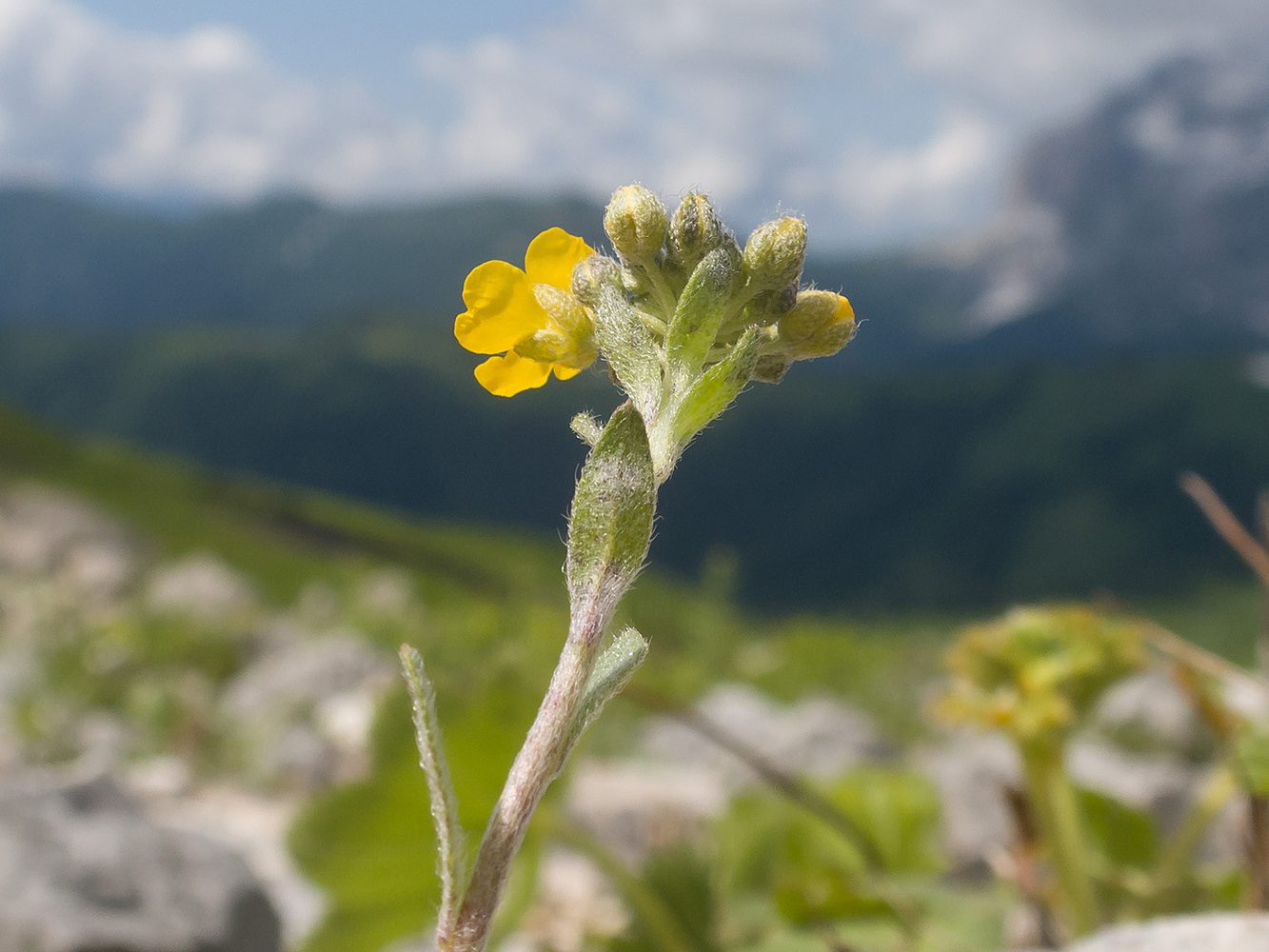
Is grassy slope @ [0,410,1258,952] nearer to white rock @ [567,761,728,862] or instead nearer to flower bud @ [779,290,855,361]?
flower bud @ [779,290,855,361]

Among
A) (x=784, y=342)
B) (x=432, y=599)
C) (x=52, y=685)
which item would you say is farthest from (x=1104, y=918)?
(x=432, y=599)

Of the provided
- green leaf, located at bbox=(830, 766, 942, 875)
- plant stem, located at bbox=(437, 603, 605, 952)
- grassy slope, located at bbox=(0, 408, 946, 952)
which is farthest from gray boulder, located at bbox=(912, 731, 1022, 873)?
plant stem, located at bbox=(437, 603, 605, 952)

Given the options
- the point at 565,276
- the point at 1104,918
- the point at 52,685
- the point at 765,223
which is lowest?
the point at 1104,918

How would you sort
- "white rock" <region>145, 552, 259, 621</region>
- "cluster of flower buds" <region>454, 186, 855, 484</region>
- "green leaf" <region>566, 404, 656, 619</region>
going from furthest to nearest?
"white rock" <region>145, 552, 259, 621</region>, "cluster of flower buds" <region>454, 186, 855, 484</region>, "green leaf" <region>566, 404, 656, 619</region>

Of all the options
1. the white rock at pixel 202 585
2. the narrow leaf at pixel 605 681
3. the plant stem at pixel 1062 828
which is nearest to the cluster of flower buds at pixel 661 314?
the narrow leaf at pixel 605 681

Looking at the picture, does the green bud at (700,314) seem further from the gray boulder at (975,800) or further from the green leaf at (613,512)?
the gray boulder at (975,800)

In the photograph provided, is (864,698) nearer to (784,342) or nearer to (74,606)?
(74,606)

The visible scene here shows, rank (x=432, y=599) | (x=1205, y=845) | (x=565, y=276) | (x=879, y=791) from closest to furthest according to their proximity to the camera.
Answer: (x=565, y=276)
(x=879, y=791)
(x=1205, y=845)
(x=432, y=599)
